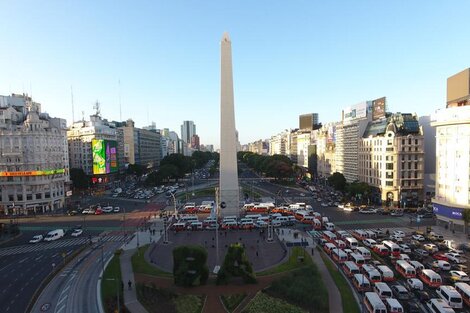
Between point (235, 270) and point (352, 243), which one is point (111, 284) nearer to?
point (235, 270)

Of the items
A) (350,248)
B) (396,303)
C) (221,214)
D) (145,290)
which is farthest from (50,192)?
(396,303)

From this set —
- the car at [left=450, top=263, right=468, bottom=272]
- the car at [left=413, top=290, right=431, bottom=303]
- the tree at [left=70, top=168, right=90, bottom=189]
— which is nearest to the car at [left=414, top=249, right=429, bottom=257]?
the car at [left=450, top=263, right=468, bottom=272]

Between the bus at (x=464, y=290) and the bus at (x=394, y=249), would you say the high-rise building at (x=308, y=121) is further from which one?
the bus at (x=464, y=290)

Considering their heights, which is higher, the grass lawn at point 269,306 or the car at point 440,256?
the grass lawn at point 269,306

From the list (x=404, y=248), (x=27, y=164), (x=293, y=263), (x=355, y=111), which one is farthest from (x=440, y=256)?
(x=27, y=164)

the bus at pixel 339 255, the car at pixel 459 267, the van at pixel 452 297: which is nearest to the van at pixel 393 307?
the van at pixel 452 297

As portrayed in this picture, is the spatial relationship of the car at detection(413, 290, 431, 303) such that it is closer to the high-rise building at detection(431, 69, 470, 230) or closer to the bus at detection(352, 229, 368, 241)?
the bus at detection(352, 229, 368, 241)
